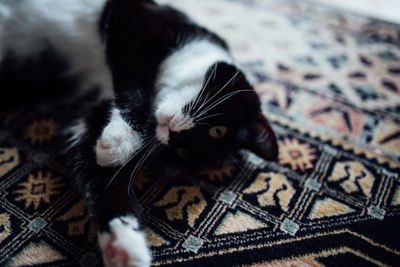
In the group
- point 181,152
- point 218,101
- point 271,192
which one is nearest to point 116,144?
point 181,152

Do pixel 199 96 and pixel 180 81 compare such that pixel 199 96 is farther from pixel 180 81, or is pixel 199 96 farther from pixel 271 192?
pixel 271 192

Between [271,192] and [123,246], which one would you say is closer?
[123,246]

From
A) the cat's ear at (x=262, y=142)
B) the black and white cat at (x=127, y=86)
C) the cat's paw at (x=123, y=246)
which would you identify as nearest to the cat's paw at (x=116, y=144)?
the black and white cat at (x=127, y=86)

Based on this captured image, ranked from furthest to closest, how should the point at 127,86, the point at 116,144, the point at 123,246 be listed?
the point at 127,86, the point at 116,144, the point at 123,246

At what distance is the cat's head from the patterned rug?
0.07m

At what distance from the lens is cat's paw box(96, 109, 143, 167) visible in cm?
72

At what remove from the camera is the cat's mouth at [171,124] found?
74 centimetres

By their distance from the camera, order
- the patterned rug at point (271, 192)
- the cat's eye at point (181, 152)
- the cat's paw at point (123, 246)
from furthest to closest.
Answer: the cat's eye at point (181, 152) → the patterned rug at point (271, 192) → the cat's paw at point (123, 246)

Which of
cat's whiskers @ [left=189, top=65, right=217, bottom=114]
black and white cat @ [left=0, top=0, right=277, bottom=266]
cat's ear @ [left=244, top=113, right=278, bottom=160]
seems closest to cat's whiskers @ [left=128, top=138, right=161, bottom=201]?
black and white cat @ [left=0, top=0, right=277, bottom=266]

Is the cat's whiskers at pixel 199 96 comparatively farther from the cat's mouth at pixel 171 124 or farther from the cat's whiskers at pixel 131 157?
the cat's whiskers at pixel 131 157

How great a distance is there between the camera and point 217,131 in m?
0.78

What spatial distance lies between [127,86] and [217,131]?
261mm

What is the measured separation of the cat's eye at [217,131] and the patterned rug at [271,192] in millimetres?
121

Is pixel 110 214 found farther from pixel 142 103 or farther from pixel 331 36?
pixel 331 36
